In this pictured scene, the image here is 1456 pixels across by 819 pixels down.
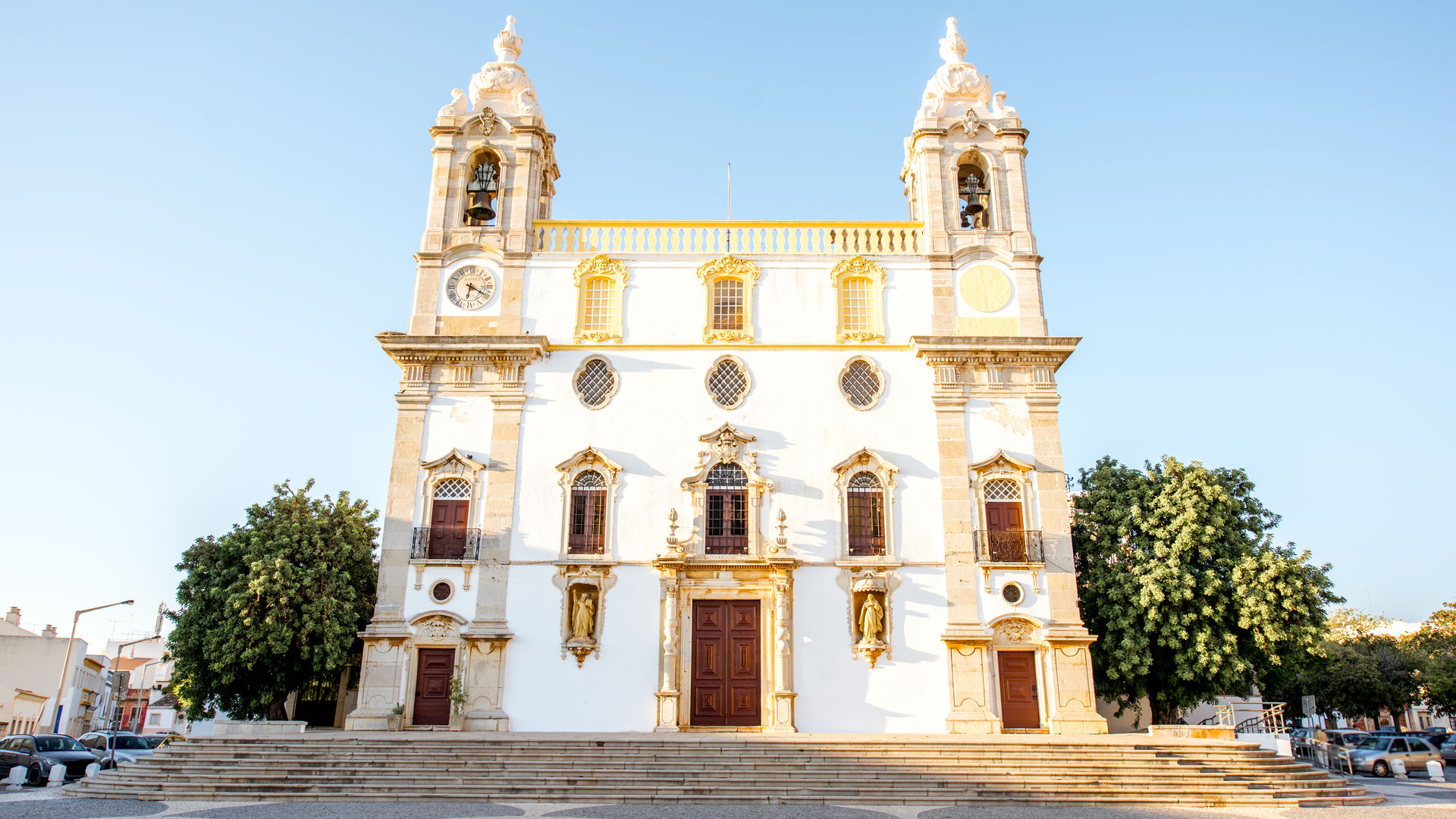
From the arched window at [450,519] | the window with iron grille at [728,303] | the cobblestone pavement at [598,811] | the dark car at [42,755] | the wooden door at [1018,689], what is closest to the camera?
the cobblestone pavement at [598,811]

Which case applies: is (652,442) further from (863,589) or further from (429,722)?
(429,722)

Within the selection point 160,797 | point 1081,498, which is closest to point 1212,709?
point 1081,498

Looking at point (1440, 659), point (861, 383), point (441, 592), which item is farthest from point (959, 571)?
point (1440, 659)

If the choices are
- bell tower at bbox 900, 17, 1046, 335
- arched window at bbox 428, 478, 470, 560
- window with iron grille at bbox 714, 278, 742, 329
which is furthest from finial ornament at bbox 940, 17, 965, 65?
arched window at bbox 428, 478, 470, 560

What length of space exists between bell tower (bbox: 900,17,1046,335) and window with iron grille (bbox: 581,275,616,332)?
7125 millimetres

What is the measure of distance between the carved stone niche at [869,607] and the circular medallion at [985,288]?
6.31m

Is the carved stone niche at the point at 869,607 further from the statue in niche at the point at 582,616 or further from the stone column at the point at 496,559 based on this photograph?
the stone column at the point at 496,559

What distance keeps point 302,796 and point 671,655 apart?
692 cm

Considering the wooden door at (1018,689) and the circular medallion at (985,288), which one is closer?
the wooden door at (1018,689)

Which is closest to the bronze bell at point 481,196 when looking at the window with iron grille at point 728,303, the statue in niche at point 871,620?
the window with iron grille at point 728,303

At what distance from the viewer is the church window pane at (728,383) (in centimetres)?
2125

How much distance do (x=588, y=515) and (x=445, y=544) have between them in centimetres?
289

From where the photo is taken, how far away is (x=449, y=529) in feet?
66.3

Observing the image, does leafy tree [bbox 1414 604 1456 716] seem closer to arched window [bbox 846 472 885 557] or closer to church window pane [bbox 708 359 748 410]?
arched window [bbox 846 472 885 557]
